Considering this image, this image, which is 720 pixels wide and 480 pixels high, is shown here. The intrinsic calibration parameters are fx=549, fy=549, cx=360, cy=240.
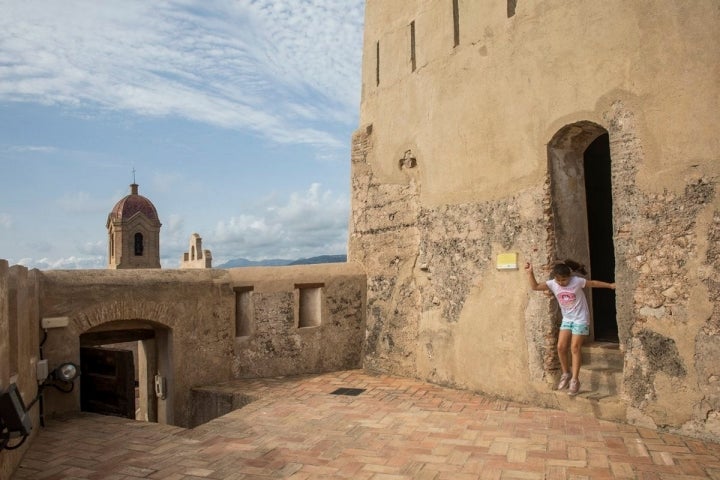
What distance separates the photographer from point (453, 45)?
25.6 feet

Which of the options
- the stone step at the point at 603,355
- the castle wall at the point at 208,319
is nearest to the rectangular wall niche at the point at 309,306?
the castle wall at the point at 208,319

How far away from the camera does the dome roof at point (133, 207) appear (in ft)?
117

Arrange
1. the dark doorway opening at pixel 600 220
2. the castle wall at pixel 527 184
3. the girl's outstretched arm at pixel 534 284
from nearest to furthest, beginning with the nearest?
the castle wall at pixel 527 184 → the girl's outstretched arm at pixel 534 284 → the dark doorway opening at pixel 600 220

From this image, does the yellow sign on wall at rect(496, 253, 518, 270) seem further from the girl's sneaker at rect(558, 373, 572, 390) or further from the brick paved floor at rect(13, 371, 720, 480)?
the brick paved floor at rect(13, 371, 720, 480)

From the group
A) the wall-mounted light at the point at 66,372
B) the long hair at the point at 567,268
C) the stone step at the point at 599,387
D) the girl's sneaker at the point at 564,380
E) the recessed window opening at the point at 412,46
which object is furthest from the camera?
the recessed window opening at the point at 412,46

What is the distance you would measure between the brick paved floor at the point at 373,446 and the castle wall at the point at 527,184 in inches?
24.6

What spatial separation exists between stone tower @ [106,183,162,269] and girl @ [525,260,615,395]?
33.3m

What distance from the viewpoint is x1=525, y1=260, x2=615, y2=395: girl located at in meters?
6.01

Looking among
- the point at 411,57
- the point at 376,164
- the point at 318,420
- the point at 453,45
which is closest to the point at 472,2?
the point at 453,45

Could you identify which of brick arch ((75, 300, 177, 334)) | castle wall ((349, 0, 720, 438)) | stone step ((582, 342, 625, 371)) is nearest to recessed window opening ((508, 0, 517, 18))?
castle wall ((349, 0, 720, 438))

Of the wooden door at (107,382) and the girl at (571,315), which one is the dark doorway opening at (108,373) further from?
the girl at (571,315)

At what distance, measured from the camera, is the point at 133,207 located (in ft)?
119

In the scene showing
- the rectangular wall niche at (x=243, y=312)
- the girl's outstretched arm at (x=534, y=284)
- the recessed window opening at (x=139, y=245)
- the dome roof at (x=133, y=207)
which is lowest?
the rectangular wall niche at (x=243, y=312)

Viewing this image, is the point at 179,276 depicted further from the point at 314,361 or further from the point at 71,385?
the point at 314,361
